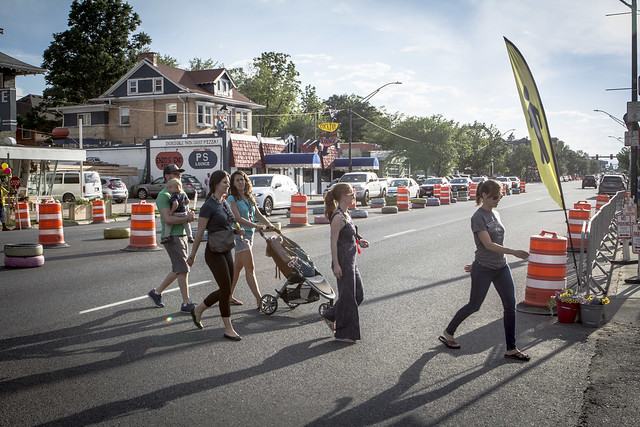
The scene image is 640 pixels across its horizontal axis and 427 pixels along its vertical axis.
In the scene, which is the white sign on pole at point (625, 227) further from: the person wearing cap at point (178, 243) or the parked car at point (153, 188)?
the parked car at point (153, 188)

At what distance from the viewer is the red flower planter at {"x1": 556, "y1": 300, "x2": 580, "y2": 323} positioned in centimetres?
761

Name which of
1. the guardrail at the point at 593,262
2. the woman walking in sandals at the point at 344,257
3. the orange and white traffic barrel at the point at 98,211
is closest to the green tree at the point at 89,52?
the orange and white traffic barrel at the point at 98,211

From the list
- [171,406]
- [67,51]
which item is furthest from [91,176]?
[67,51]

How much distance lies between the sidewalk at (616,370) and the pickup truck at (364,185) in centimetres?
2649

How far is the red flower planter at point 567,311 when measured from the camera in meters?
7.61

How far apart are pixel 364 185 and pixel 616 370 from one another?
30835 mm

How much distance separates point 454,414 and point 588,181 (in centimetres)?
8468

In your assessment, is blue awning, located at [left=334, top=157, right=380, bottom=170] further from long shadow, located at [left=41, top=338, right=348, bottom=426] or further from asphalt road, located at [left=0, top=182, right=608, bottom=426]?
long shadow, located at [left=41, top=338, right=348, bottom=426]

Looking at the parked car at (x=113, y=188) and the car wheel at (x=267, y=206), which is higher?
the parked car at (x=113, y=188)

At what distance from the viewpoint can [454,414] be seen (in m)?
4.61

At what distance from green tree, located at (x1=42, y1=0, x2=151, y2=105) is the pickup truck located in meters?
40.6

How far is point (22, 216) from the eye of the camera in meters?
21.3

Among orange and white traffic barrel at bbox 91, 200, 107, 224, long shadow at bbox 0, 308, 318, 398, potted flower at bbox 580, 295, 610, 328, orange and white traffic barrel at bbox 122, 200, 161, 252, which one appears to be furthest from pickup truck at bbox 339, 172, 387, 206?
long shadow at bbox 0, 308, 318, 398

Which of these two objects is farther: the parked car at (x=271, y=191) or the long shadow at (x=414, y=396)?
the parked car at (x=271, y=191)
